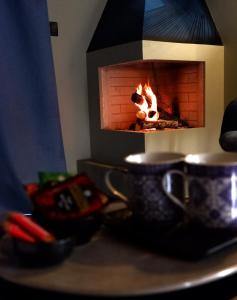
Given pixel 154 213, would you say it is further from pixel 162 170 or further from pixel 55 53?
pixel 55 53

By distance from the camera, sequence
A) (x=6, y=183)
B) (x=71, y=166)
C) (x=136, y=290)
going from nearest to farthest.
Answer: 1. (x=136, y=290)
2. (x=6, y=183)
3. (x=71, y=166)

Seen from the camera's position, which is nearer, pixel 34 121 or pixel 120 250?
pixel 120 250

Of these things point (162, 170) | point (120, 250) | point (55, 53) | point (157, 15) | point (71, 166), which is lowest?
point (71, 166)

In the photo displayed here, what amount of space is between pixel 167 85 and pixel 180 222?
6.73ft

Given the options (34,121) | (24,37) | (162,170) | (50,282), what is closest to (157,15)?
(24,37)

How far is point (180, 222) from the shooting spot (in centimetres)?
60

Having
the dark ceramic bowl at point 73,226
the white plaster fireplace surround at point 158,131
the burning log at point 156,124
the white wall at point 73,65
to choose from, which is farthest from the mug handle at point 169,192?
the white wall at point 73,65

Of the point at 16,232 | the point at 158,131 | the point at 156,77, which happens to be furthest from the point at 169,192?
the point at 156,77

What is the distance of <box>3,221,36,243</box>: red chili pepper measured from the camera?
0.52 meters

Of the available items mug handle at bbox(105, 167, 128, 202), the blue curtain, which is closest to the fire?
the blue curtain

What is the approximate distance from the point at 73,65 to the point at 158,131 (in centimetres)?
70

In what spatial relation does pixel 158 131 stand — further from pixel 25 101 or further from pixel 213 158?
pixel 213 158

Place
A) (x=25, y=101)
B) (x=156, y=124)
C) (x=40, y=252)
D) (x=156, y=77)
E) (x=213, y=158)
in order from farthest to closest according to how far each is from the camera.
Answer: (x=156, y=77) < (x=156, y=124) < (x=25, y=101) < (x=213, y=158) < (x=40, y=252)

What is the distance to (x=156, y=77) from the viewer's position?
8.32 feet
